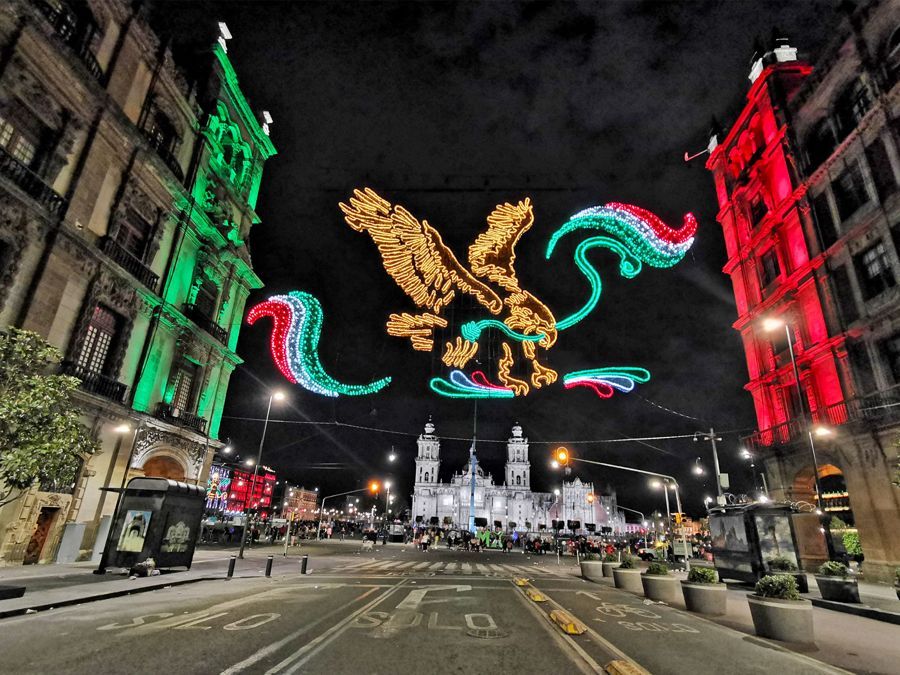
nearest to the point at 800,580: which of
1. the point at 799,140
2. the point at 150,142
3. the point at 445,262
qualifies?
the point at 445,262

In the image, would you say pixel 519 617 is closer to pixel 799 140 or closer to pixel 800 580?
pixel 800 580

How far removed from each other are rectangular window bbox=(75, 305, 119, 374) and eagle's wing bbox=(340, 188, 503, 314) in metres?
14.6

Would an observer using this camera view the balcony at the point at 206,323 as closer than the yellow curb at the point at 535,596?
No

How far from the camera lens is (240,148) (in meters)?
32.3

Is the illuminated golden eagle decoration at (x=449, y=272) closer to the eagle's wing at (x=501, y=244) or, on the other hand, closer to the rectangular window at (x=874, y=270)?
the eagle's wing at (x=501, y=244)

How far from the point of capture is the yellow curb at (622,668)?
247 inches

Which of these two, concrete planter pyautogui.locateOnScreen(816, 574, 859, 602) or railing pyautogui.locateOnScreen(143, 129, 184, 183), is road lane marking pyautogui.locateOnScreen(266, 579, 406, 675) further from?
railing pyautogui.locateOnScreen(143, 129, 184, 183)

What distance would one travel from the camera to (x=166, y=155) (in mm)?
25078

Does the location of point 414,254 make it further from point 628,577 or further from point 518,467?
point 518,467

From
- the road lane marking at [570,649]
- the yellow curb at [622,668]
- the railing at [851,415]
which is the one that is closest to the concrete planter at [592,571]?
the road lane marking at [570,649]

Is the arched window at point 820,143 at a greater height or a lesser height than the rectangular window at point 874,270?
greater

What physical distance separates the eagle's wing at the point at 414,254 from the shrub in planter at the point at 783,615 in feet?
36.3

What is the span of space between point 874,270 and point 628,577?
799 inches

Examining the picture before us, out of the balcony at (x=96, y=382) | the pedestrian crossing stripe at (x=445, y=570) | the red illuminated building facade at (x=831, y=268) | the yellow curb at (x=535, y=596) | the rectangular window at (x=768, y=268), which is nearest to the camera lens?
the yellow curb at (x=535, y=596)
